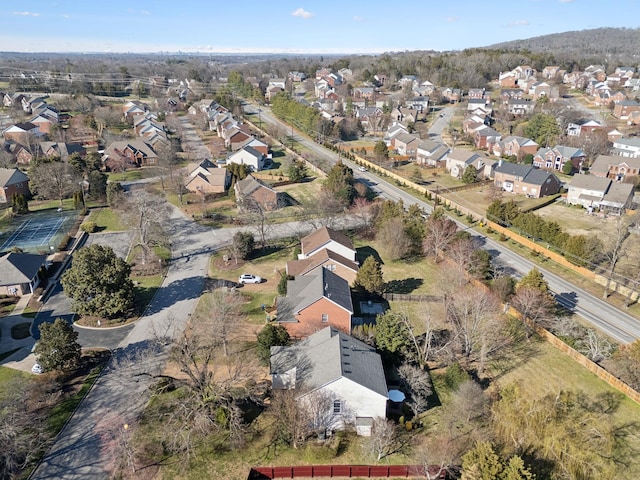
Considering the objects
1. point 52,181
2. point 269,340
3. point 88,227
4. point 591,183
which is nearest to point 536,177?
point 591,183

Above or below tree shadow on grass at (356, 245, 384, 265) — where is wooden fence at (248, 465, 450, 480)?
above

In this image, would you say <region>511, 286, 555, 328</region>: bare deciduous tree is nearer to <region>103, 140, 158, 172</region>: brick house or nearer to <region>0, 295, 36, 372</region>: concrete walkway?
<region>0, 295, 36, 372</region>: concrete walkway

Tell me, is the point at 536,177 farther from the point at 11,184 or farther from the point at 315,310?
the point at 11,184

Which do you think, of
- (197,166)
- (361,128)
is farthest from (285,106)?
(197,166)

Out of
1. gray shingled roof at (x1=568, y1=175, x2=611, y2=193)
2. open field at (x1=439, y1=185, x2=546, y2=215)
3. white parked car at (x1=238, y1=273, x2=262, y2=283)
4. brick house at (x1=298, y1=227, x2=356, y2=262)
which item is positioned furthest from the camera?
open field at (x1=439, y1=185, x2=546, y2=215)

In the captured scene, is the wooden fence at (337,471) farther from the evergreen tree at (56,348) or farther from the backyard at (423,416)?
the evergreen tree at (56,348)

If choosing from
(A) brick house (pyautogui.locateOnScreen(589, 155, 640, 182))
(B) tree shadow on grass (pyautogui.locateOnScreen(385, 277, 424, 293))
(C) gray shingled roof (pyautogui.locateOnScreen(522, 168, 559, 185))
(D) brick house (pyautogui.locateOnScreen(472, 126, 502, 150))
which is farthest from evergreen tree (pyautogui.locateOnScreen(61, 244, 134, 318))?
(D) brick house (pyautogui.locateOnScreen(472, 126, 502, 150))
